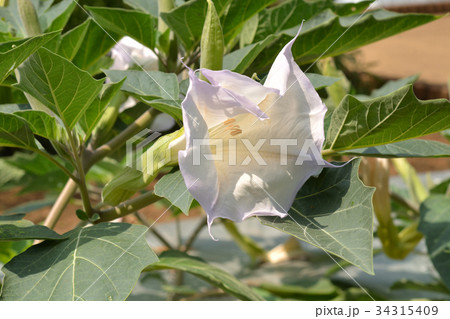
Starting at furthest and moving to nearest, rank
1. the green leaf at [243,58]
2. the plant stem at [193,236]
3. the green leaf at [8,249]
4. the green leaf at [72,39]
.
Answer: the plant stem at [193,236] → the green leaf at [8,249] → the green leaf at [72,39] → the green leaf at [243,58]

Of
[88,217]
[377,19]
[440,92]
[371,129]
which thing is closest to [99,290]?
[88,217]

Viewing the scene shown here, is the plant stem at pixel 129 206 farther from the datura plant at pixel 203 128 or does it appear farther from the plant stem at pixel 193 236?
the plant stem at pixel 193 236

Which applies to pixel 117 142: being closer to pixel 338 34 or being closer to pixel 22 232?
pixel 22 232

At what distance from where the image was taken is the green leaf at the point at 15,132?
517 mm

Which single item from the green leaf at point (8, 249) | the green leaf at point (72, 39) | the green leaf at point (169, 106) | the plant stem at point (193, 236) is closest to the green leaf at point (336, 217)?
the green leaf at point (169, 106)

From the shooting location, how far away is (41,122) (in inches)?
20.8

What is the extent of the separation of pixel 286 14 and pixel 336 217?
1.14ft

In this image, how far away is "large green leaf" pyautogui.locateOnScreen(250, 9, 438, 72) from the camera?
62 centimetres

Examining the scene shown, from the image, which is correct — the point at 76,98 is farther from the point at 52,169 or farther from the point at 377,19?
the point at 52,169

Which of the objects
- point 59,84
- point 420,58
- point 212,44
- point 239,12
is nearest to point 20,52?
point 59,84

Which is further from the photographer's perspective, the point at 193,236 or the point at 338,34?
the point at 193,236

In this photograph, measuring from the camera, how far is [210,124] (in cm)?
43

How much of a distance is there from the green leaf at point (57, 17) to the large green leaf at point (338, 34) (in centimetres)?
27

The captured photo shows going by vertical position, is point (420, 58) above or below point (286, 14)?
below
